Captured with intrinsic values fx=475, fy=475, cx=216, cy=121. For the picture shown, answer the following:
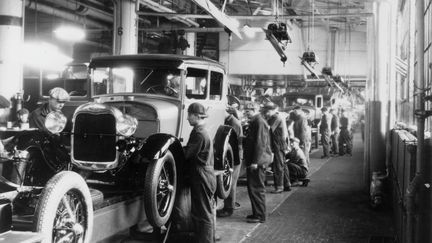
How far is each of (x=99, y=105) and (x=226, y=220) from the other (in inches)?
119

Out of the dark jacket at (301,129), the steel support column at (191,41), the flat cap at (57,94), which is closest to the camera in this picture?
the flat cap at (57,94)

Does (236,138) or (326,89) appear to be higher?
(326,89)

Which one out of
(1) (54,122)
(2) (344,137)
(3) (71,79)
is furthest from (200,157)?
(2) (344,137)

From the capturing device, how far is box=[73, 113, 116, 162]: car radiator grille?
195 inches

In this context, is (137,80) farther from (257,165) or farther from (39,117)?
(257,165)

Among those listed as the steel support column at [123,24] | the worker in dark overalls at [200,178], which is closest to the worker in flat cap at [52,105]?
the worker in dark overalls at [200,178]

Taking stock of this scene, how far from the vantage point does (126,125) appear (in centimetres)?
504

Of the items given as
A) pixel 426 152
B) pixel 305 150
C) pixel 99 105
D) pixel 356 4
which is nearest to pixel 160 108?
pixel 99 105

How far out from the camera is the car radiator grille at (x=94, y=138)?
16.3ft

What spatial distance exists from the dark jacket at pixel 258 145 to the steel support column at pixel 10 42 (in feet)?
17.4

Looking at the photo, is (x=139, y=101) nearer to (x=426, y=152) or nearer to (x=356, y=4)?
(x=426, y=152)

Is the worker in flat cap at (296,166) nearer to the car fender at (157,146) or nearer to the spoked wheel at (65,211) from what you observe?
the car fender at (157,146)

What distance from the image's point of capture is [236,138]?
7402mm

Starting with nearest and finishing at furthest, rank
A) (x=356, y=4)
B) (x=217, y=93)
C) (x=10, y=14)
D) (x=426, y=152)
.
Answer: (x=426, y=152), (x=217, y=93), (x=10, y=14), (x=356, y=4)
